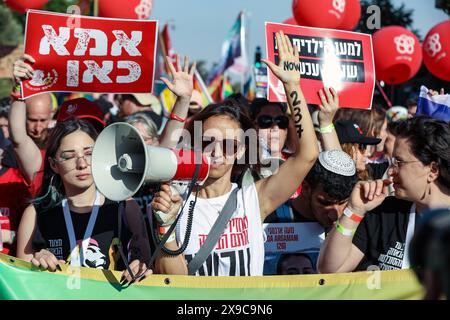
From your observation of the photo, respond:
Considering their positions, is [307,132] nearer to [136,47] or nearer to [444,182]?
[444,182]

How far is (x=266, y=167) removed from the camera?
368 cm

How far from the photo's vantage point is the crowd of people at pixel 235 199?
2.85 meters

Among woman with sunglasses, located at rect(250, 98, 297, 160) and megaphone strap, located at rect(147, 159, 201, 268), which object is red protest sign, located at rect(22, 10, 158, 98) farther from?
megaphone strap, located at rect(147, 159, 201, 268)

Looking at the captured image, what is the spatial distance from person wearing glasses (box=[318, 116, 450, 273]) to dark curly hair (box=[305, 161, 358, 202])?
29 cm

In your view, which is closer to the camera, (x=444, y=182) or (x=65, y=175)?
(x=444, y=182)

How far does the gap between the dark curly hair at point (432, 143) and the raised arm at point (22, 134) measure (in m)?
2.11

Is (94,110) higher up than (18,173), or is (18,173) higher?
(94,110)

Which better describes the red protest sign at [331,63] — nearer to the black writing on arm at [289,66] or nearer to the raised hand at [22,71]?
the black writing on arm at [289,66]

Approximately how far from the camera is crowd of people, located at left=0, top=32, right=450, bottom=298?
112 inches

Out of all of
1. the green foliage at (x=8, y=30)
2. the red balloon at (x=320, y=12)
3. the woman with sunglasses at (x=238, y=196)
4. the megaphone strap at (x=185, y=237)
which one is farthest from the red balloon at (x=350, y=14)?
the green foliage at (x=8, y=30)

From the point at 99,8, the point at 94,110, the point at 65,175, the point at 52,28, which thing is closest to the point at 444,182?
the point at 65,175

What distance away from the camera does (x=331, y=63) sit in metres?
4.16

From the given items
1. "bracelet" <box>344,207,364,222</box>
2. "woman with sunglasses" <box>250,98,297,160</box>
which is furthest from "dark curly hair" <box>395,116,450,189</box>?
"woman with sunglasses" <box>250,98,297,160</box>
